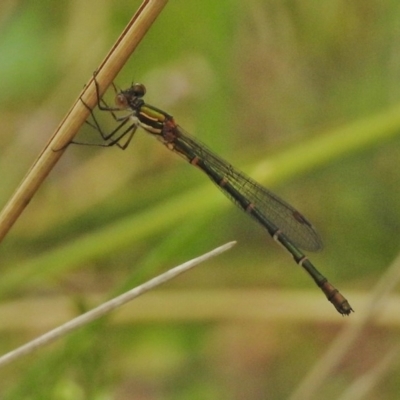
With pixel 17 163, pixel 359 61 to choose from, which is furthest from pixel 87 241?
pixel 359 61

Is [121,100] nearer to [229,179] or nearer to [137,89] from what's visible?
[137,89]

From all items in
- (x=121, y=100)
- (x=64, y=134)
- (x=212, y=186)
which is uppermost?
(x=64, y=134)

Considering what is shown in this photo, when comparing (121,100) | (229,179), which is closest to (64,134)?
(121,100)

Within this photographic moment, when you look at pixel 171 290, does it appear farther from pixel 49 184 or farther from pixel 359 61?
pixel 359 61

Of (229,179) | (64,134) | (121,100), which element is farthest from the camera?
(229,179)

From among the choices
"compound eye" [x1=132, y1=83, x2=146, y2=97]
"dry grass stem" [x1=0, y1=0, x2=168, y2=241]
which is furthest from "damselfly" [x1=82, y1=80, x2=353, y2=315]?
"dry grass stem" [x1=0, y1=0, x2=168, y2=241]

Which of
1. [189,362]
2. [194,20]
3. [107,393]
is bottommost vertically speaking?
[189,362]
